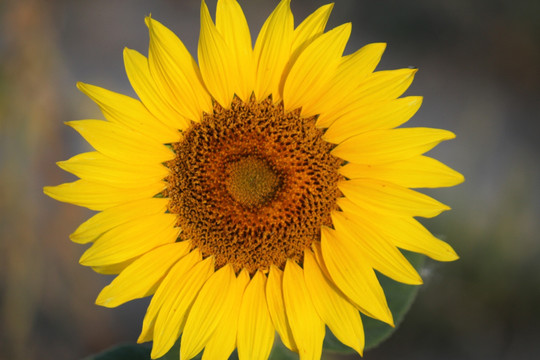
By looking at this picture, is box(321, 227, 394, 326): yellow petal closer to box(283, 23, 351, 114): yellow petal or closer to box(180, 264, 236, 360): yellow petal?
box(180, 264, 236, 360): yellow petal

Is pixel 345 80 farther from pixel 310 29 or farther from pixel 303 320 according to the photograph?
pixel 303 320

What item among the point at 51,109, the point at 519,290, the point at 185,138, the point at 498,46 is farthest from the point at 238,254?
the point at 498,46

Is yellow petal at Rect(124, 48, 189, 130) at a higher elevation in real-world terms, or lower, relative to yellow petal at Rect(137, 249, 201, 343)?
higher

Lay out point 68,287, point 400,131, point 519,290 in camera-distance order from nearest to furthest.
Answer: point 400,131, point 519,290, point 68,287

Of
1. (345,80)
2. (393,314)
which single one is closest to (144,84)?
(345,80)

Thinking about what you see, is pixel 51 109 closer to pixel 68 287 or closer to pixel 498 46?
pixel 68 287

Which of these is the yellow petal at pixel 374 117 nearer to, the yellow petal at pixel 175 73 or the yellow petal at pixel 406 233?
the yellow petal at pixel 406 233

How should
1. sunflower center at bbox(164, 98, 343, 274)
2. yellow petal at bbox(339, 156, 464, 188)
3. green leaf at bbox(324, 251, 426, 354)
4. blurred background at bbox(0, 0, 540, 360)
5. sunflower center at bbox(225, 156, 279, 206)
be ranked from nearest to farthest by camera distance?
yellow petal at bbox(339, 156, 464, 188) → sunflower center at bbox(164, 98, 343, 274) → sunflower center at bbox(225, 156, 279, 206) → green leaf at bbox(324, 251, 426, 354) → blurred background at bbox(0, 0, 540, 360)

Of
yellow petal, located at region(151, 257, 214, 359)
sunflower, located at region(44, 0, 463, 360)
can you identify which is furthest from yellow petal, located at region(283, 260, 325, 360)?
yellow petal, located at region(151, 257, 214, 359)
